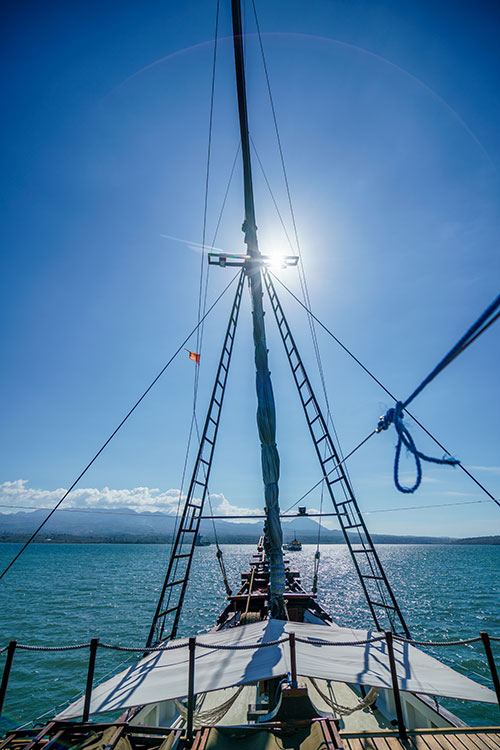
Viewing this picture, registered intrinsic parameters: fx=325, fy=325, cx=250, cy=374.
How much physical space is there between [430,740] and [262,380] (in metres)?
7.96

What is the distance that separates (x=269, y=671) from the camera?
17.3 ft

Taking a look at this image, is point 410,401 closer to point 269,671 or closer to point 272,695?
point 269,671

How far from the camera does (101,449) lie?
844cm

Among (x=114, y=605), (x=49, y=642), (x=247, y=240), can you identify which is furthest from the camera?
(x=114, y=605)

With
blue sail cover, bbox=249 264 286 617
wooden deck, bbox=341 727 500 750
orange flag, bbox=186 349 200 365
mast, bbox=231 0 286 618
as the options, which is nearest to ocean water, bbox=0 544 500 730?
wooden deck, bbox=341 727 500 750

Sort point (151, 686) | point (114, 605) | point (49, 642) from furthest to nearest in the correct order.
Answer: point (114, 605)
point (49, 642)
point (151, 686)

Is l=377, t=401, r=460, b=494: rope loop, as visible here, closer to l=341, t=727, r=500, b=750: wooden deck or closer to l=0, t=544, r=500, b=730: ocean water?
l=341, t=727, r=500, b=750: wooden deck

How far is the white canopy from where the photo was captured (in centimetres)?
500

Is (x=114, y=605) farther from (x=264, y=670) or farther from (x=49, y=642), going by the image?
(x=264, y=670)

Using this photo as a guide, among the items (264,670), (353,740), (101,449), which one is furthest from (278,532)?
(101,449)

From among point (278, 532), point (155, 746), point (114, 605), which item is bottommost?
point (114, 605)

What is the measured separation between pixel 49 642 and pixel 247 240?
23.4 meters

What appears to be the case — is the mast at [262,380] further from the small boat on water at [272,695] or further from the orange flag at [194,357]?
the orange flag at [194,357]

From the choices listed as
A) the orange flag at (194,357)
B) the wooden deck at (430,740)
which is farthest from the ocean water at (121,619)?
the orange flag at (194,357)
